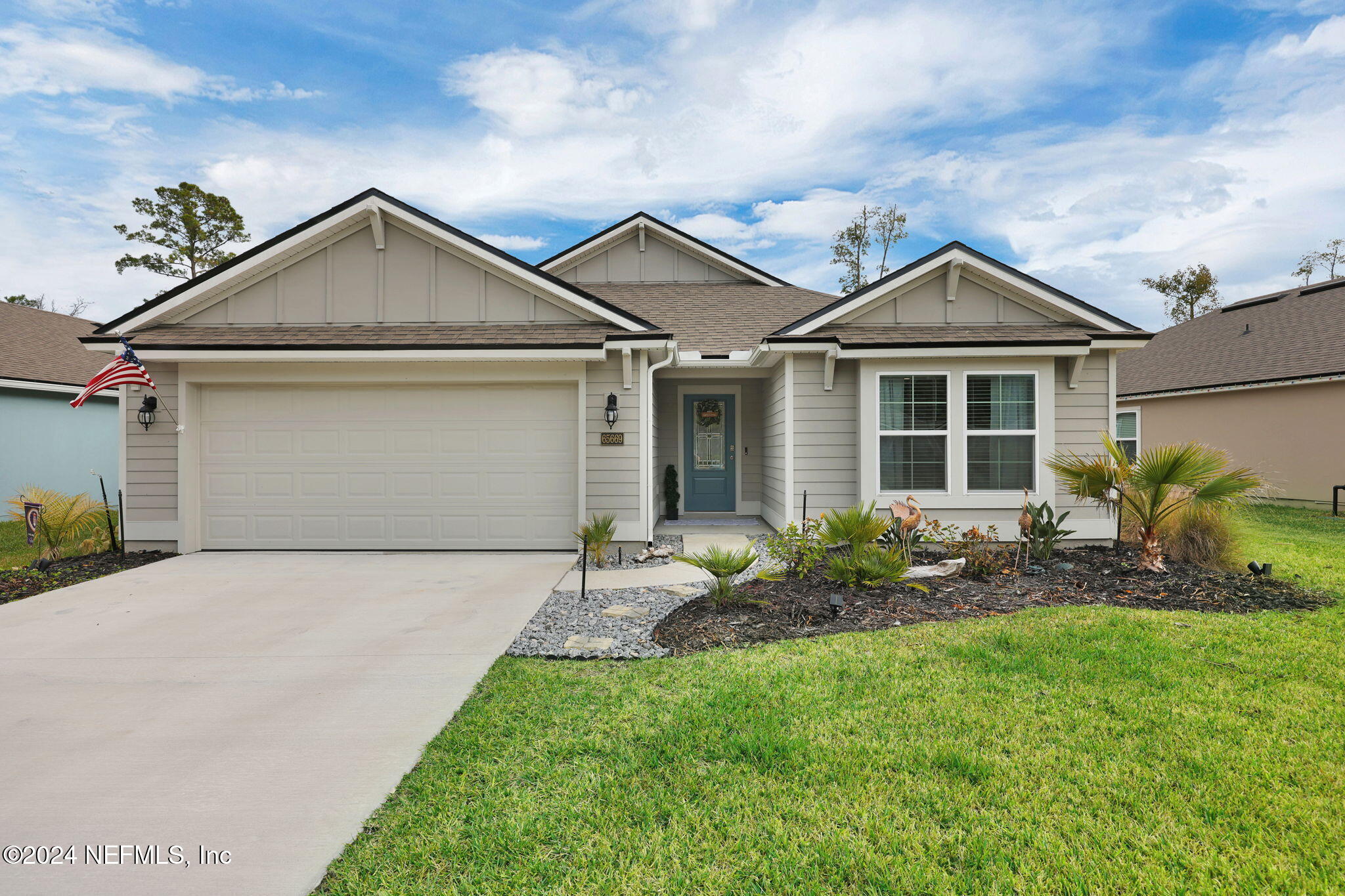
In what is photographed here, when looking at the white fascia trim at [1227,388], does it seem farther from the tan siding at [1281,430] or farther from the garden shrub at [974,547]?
the garden shrub at [974,547]

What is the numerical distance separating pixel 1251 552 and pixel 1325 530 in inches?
156

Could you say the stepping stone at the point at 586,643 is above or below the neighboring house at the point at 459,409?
below

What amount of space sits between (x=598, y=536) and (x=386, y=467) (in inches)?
126

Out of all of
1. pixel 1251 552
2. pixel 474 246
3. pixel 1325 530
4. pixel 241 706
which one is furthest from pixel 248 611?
pixel 1325 530

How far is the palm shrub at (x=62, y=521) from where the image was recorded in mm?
7723

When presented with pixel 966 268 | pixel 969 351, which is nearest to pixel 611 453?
pixel 969 351

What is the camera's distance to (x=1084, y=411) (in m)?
8.55

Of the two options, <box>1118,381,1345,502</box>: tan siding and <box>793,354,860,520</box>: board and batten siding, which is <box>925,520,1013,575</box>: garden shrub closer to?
<box>793,354,860,520</box>: board and batten siding

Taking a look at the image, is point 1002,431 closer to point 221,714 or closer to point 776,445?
point 776,445

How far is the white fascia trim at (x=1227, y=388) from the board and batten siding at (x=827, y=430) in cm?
1111

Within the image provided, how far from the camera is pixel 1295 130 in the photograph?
44.8 feet

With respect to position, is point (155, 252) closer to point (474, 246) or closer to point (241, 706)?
point (474, 246)

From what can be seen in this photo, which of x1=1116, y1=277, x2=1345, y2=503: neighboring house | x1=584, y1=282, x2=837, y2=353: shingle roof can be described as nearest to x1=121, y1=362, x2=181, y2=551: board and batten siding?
x1=584, y1=282, x2=837, y2=353: shingle roof

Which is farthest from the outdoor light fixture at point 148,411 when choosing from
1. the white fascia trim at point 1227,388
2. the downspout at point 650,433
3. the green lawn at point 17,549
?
the white fascia trim at point 1227,388
